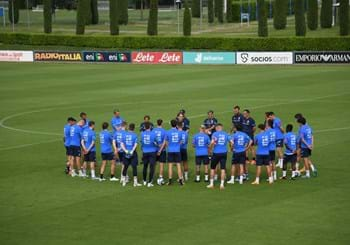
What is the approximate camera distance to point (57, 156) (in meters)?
32.7

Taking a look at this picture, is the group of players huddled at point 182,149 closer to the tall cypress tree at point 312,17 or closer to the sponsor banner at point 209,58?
the sponsor banner at point 209,58

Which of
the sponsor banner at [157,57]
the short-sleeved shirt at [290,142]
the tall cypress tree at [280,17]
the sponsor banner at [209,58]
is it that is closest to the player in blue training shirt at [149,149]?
the short-sleeved shirt at [290,142]

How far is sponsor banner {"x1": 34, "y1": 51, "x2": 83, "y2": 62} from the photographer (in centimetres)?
7762

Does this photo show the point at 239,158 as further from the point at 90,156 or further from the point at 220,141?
the point at 90,156

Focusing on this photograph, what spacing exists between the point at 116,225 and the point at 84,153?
264 inches

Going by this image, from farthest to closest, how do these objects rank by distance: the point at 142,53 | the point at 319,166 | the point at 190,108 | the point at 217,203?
the point at 142,53 < the point at 190,108 < the point at 319,166 < the point at 217,203

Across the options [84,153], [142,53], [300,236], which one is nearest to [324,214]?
[300,236]

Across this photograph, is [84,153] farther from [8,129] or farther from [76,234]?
[8,129]

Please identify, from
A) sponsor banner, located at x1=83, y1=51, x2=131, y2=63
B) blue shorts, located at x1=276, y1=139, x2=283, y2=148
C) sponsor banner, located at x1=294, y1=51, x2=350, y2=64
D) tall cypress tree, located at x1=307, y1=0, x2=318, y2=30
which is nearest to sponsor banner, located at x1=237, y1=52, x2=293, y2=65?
sponsor banner, located at x1=294, y1=51, x2=350, y2=64

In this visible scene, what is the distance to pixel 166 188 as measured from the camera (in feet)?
86.5

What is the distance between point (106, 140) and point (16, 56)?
174 feet

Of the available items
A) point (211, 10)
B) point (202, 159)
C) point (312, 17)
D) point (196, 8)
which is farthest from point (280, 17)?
point (202, 159)

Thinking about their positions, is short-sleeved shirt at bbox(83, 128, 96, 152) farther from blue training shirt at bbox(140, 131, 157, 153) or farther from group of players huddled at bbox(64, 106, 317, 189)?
blue training shirt at bbox(140, 131, 157, 153)

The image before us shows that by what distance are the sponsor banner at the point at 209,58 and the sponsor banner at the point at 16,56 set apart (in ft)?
52.1
